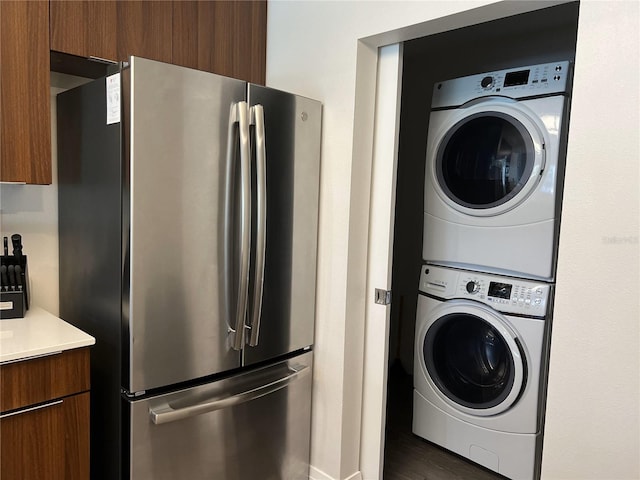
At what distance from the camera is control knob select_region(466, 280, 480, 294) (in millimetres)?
2338

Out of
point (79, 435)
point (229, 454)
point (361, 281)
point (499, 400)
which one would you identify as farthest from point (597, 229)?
point (79, 435)

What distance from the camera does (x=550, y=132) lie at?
2.10 metres

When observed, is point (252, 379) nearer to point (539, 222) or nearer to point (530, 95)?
point (539, 222)

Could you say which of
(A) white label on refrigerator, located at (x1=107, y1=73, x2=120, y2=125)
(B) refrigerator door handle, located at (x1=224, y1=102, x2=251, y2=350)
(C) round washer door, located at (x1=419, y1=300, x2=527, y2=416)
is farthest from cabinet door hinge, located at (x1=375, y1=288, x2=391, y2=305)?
(A) white label on refrigerator, located at (x1=107, y1=73, x2=120, y2=125)

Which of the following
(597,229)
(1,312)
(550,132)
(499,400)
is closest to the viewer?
(597,229)

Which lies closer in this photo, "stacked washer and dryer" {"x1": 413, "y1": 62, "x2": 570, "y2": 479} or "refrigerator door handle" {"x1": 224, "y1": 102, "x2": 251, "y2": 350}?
"refrigerator door handle" {"x1": 224, "y1": 102, "x2": 251, "y2": 350}

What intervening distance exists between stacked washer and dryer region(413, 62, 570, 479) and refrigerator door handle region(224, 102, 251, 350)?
116 centimetres

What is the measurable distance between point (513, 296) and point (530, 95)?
918mm

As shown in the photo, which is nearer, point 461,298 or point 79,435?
point 79,435

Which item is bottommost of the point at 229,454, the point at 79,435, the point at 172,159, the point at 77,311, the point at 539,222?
the point at 229,454

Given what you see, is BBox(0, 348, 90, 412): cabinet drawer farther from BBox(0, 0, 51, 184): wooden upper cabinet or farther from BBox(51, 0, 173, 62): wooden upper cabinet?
BBox(51, 0, 173, 62): wooden upper cabinet

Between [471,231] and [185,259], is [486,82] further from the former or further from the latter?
[185,259]

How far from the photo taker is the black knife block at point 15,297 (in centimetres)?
171

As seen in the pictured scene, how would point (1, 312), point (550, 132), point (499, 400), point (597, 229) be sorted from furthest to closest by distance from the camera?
point (499, 400) → point (550, 132) → point (1, 312) → point (597, 229)
